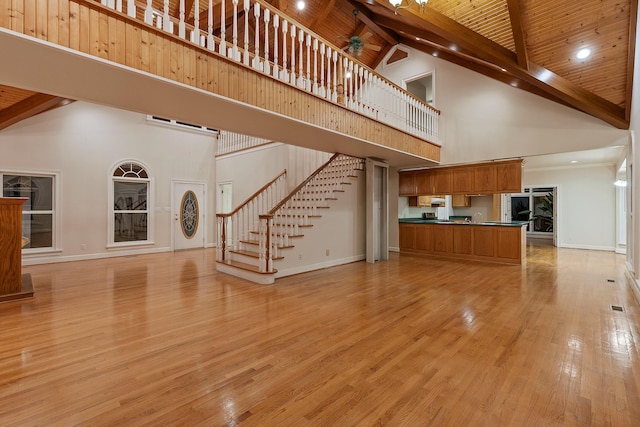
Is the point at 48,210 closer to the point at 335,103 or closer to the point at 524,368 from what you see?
the point at 335,103

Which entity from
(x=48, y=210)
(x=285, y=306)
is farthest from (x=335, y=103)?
(x=48, y=210)

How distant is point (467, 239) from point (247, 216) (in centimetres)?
521

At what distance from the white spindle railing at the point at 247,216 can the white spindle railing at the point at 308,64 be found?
2481 mm

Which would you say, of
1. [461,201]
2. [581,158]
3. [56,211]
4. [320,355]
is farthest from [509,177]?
[56,211]

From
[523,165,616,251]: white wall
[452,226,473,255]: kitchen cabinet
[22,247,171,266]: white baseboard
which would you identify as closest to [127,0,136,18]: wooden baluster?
[22,247,171,266]: white baseboard

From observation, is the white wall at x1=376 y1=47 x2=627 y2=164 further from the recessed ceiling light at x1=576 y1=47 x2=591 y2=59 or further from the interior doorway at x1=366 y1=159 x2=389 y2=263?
the interior doorway at x1=366 y1=159 x2=389 y2=263

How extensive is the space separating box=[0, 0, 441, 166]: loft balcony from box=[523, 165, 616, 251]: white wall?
Result: 749 cm

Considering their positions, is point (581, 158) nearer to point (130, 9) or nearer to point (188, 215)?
point (130, 9)

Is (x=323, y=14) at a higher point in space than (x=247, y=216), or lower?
higher

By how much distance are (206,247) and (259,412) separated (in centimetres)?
803

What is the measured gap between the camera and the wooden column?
3.86 m

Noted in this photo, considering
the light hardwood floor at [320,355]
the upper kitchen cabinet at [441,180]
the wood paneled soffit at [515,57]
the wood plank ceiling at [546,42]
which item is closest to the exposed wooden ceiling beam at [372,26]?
the wood plank ceiling at [546,42]

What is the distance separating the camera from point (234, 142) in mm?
8828

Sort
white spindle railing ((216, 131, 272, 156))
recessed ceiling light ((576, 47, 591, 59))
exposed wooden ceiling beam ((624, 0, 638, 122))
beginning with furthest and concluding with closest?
white spindle railing ((216, 131, 272, 156))
recessed ceiling light ((576, 47, 591, 59))
exposed wooden ceiling beam ((624, 0, 638, 122))
